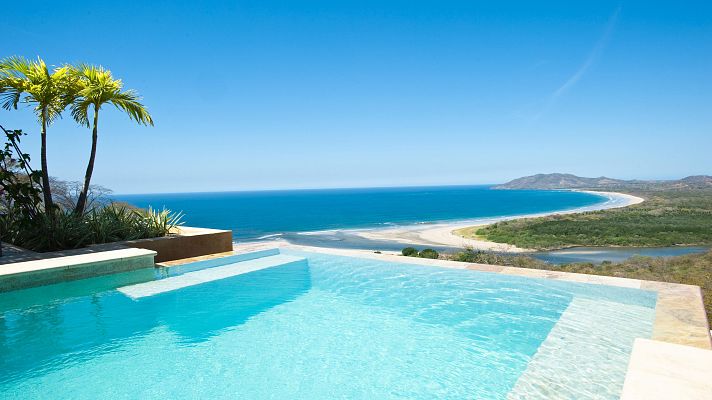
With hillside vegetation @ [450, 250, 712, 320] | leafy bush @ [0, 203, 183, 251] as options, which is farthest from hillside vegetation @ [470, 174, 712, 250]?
leafy bush @ [0, 203, 183, 251]

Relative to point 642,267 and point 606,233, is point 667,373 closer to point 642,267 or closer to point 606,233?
point 642,267

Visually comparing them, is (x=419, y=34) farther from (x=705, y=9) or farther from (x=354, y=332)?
(x=354, y=332)

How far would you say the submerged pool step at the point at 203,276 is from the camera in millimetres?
5414

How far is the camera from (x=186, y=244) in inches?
292

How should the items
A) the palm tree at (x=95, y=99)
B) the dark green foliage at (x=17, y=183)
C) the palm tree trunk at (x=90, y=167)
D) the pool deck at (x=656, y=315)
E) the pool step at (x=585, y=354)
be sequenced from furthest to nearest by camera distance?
the palm tree trunk at (x=90, y=167)
the palm tree at (x=95, y=99)
the dark green foliage at (x=17, y=183)
the pool step at (x=585, y=354)
the pool deck at (x=656, y=315)

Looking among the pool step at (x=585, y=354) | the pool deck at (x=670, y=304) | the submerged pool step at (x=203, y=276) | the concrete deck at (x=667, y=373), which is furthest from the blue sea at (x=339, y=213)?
the concrete deck at (x=667, y=373)

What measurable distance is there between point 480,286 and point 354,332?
2.38 meters

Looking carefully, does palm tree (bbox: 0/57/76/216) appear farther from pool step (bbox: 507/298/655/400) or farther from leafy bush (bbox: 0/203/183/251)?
pool step (bbox: 507/298/655/400)

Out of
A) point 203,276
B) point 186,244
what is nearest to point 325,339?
point 203,276

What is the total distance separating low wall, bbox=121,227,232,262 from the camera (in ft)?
23.0

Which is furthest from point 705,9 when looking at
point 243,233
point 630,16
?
point 243,233

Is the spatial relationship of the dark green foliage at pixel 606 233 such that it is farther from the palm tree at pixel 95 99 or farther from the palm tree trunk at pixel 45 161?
the palm tree trunk at pixel 45 161

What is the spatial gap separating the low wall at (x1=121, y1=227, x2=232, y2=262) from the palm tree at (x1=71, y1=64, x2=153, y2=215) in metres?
1.93

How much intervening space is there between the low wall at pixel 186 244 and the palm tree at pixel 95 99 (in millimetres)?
1930
